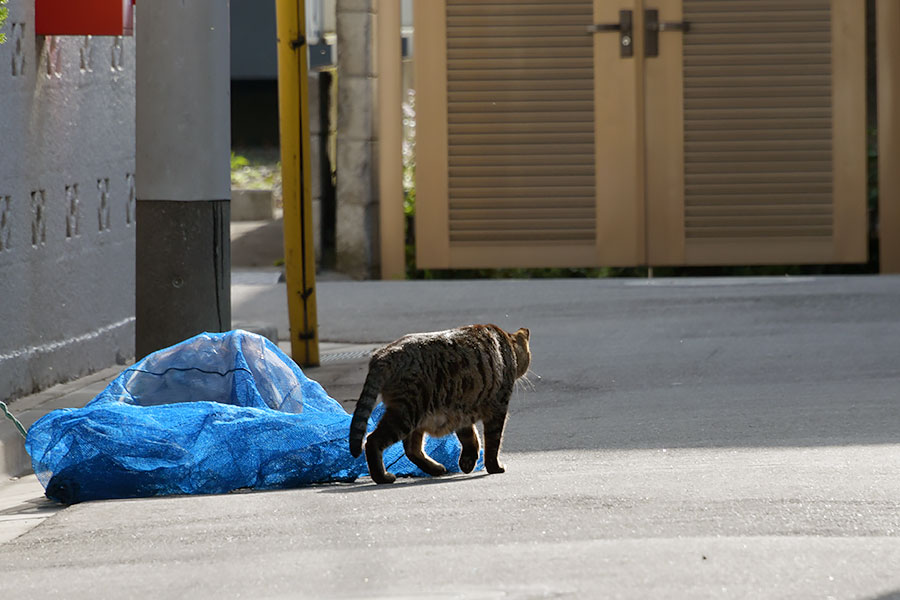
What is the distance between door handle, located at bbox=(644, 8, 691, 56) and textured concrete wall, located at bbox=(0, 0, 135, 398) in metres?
4.73

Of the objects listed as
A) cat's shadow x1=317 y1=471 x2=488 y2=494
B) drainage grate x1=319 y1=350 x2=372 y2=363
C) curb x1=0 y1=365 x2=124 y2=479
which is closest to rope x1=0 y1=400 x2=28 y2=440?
curb x1=0 y1=365 x2=124 y2=479

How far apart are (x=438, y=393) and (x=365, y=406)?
0.28 meters

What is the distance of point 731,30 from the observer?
1200 centimetres

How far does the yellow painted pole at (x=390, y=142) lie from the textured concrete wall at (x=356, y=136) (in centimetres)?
6

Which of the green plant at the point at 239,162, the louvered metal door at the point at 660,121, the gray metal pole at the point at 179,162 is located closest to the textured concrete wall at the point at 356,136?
the louvered metal door at the point at 660,121

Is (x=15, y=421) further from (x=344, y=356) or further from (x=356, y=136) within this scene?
(x=356, y=136)

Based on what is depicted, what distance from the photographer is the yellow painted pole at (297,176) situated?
26.0 feet

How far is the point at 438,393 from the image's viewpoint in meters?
5.07

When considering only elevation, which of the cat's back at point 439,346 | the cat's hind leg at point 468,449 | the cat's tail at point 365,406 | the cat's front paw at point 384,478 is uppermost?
the cat's back at point 439,346

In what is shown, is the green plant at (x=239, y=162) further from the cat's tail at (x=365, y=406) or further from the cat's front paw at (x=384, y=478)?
the cat's tail at (x=365, y=406)

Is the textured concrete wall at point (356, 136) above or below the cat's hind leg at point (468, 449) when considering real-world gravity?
above

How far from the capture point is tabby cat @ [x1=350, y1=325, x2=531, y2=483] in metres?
4.99

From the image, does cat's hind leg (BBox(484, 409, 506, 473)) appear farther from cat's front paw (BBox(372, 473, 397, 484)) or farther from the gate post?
the gate post

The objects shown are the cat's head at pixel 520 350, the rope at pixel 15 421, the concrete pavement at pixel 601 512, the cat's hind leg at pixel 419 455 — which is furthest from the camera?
the rope at pixel 15 421
